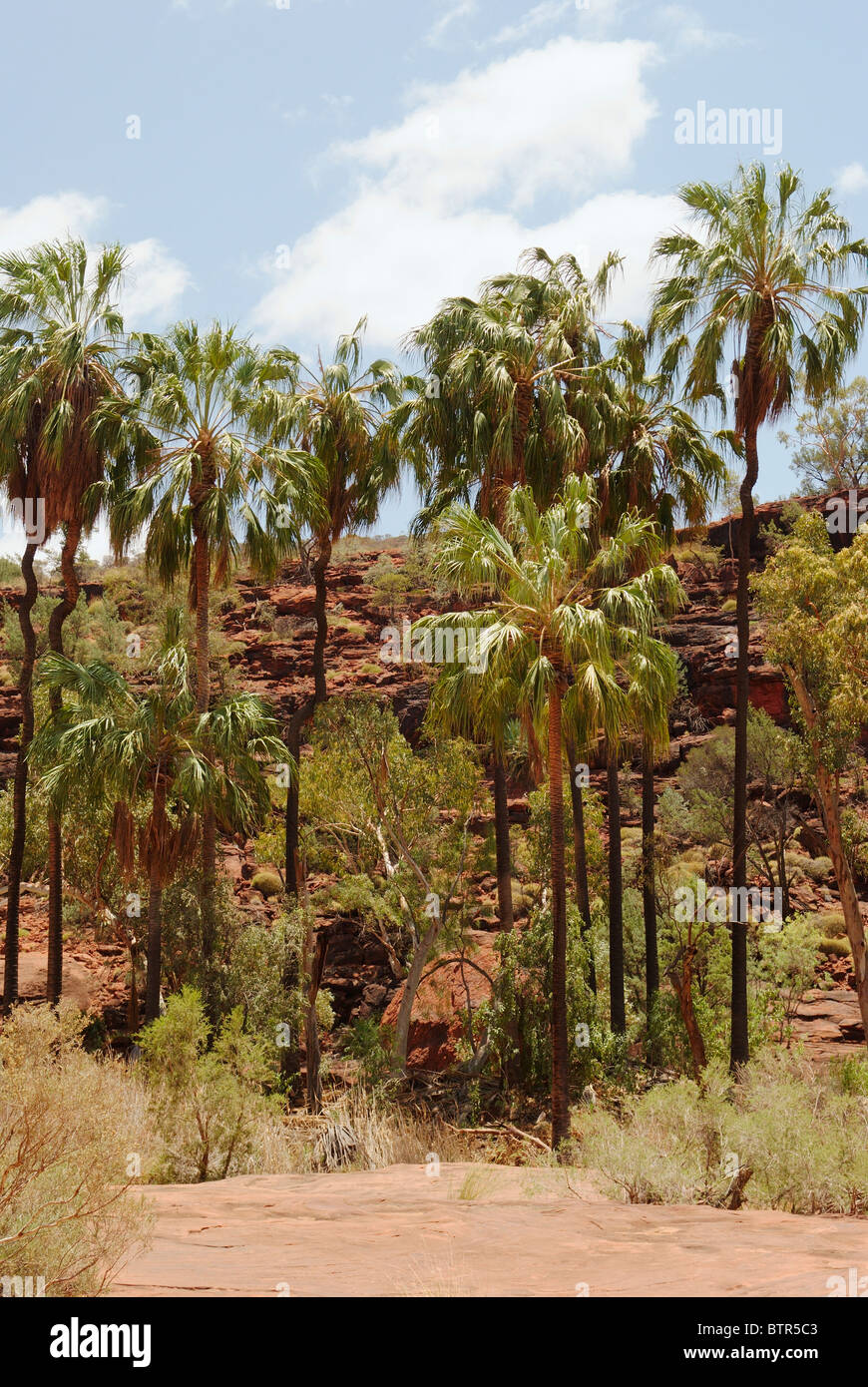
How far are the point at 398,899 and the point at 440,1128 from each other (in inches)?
192

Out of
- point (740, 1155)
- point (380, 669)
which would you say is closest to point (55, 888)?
point (740, 1155)

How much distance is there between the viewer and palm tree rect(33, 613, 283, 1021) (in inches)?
677

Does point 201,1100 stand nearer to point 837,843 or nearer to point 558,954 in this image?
point 558,954

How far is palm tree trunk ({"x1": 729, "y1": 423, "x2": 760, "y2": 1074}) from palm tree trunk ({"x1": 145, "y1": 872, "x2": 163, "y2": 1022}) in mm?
9003

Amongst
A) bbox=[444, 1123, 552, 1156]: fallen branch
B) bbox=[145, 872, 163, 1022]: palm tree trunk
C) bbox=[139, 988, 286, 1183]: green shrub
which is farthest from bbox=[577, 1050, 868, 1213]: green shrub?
bbox=[145, 872, 163, 1022]: palm tree trunk

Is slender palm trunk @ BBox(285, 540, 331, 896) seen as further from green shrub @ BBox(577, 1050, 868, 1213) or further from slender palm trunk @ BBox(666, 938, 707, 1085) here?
green shrub @ BBox(577, 1050, 868, 1213)

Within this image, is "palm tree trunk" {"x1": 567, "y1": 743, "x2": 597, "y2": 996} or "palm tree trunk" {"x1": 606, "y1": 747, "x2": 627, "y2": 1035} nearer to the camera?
"palm tree trunk" {"x1": 606, "y1": 747, "x2": 627, "y2": 1035}

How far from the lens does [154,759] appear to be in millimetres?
17797

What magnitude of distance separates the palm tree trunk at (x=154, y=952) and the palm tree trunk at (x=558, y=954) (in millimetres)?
6003

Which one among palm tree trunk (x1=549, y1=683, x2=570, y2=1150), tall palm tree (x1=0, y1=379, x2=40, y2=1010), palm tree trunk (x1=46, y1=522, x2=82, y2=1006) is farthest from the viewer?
tall palm tree (x1=0, y1=379, x2=40, y2=1010)
